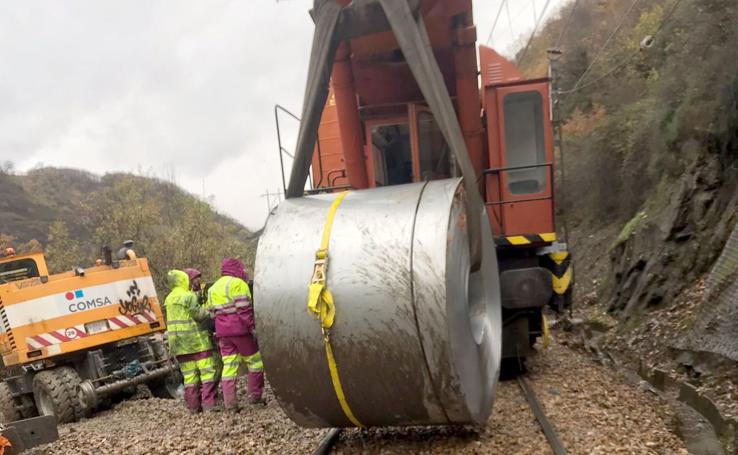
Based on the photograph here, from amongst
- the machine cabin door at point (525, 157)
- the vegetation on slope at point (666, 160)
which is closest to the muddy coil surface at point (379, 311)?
the machine cabin door at point (525, 157)

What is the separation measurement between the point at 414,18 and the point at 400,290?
1.71m

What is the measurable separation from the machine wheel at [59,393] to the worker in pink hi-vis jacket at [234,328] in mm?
3118

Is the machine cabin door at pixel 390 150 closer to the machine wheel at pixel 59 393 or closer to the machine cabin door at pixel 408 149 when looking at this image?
the machine cabin door at pixel 408 149

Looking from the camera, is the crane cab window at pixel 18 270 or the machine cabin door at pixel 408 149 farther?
the crane cab window at pixel 18 270

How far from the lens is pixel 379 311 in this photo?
373 centimetres

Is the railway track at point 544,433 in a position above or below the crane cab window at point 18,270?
below

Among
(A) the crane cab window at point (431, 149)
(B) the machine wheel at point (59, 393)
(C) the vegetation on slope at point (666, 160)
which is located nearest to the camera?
(A) the crane cab window at point (431, 149)

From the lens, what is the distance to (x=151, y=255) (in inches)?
716

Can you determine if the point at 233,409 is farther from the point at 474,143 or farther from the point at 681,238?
the point at 681,238

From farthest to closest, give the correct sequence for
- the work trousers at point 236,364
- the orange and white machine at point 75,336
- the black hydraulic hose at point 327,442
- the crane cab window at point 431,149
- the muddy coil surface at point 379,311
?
the orange and white machine at point 75,336 → the work trousers at point 236,364 → the crane cab window at point 431,149 → the black hydraulic hose at point 327,442 → the muddy coil surface at point 379,311

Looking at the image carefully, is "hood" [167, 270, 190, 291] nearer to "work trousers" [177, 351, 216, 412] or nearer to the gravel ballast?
"work trousers" [177, 351, 216, 412]

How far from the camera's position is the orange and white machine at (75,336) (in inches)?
360

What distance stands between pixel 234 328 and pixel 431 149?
9.56ft

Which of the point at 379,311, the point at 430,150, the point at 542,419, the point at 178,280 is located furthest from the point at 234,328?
the point at 379,311
